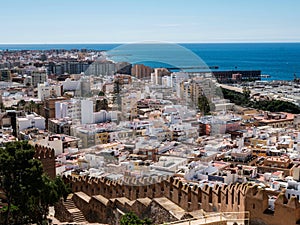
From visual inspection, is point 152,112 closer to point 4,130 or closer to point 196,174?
point 196,174

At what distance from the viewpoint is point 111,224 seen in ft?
20.7

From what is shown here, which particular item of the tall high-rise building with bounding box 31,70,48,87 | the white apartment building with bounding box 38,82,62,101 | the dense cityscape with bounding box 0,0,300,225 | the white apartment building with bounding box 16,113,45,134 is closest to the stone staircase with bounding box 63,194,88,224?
the dense cityscape with bounding box 0,0,300,225

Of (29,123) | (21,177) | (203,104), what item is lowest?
(29,123)

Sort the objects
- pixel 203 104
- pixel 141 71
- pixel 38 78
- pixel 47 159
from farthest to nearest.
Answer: pixel 38 78 < pixel 203 104 < pixel 141 71 < pixel 47 159

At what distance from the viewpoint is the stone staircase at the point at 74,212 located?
21.5ft

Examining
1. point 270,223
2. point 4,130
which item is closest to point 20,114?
point 4,130

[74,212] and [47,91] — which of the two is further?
[47,91]

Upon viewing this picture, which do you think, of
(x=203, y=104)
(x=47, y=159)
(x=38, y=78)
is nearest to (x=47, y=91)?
(x=38, y=78)

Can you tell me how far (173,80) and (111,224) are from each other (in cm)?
407

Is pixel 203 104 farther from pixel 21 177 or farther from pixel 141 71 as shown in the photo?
pixel 21 177

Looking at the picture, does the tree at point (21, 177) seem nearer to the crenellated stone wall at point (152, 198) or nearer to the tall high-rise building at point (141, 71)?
the crenellated stone wall at point (152, 198)

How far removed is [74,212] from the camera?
663 cm

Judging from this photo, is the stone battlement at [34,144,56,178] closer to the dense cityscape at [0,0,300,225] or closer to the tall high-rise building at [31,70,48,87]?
the dense cityscape at [0,0,300,225]

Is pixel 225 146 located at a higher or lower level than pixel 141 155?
lower
